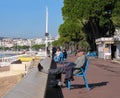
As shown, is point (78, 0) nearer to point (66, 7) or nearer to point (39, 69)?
point (66, 7)

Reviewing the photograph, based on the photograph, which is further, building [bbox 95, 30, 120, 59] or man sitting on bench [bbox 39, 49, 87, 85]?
building [bbox 95, 30, 120, 59]

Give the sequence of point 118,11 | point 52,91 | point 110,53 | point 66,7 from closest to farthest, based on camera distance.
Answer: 1. point 52,91
2. point 110,53
3. point 118,11
4. point 66,7

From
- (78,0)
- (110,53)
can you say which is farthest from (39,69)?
(78,0)

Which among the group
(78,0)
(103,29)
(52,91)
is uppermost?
(78,0)

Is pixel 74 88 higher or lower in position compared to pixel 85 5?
lower

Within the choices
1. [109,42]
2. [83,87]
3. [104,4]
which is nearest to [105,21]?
[104,4]

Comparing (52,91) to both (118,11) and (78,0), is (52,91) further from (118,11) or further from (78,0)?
(78,0)

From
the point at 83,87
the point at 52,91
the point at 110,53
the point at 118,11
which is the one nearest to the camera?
the point at 52,91

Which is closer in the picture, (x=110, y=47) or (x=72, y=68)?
(x=72, y=68)

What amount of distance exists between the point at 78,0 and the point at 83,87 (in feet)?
189

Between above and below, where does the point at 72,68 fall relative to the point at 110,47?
below

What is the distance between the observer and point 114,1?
69.0 meters

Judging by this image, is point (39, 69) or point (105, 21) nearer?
point (39, 69)

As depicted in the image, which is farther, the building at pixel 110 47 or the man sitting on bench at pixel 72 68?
the building at pixel 110 47
